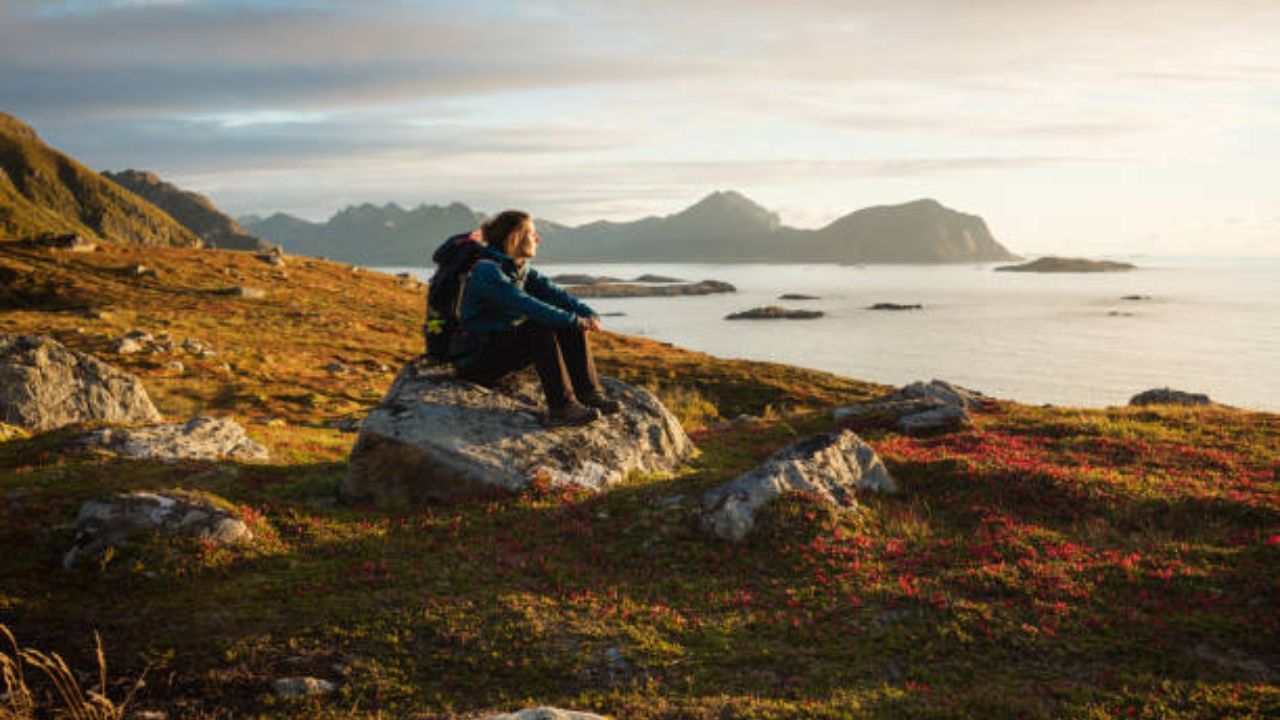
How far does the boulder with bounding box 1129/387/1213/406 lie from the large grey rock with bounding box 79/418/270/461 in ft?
116

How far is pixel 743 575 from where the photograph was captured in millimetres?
11062

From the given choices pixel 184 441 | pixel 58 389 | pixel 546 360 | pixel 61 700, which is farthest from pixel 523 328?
pixel 58 389

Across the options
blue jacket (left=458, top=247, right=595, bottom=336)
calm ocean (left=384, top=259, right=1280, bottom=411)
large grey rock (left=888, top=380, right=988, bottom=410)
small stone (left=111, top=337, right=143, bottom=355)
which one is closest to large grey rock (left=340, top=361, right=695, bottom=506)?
blue jacket (left=458, top=247, right=595, bottom=336)

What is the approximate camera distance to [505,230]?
521 inches

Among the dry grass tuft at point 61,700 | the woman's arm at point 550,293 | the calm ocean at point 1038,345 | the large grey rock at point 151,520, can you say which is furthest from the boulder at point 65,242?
the dry grass tuft at point 61,700

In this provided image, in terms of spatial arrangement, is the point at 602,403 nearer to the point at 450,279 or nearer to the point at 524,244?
the point at 524,244

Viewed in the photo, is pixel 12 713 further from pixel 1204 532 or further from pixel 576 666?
pixel 1204 532

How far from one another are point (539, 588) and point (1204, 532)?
11749 millimetres

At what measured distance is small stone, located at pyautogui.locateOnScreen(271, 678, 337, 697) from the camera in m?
7.48

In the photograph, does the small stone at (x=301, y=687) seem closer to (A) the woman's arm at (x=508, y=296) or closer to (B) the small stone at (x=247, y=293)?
(A) the woman's arm at (x=508, y=296)

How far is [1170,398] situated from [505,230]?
109ft

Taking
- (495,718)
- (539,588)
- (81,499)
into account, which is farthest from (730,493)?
(81,499)

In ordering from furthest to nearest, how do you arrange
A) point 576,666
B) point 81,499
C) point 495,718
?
point 81,499 < point 576,666 < point 495,718

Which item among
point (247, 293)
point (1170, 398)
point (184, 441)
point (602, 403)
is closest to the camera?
point (602, 403)
